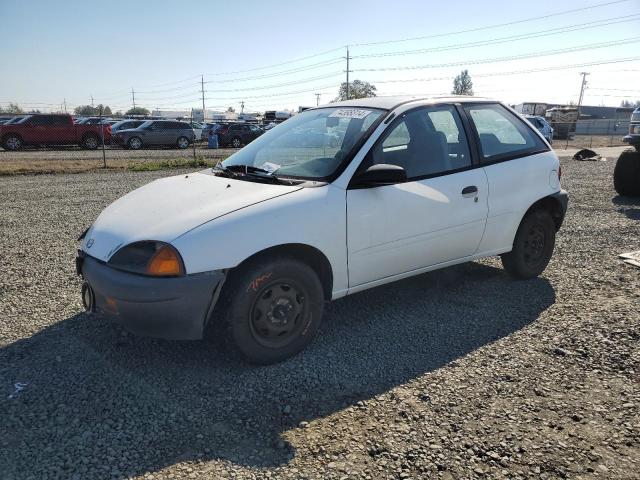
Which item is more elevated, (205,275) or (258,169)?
(258,169)

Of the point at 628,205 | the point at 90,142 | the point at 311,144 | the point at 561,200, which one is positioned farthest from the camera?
the point at 90,142

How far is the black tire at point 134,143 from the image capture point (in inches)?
1032

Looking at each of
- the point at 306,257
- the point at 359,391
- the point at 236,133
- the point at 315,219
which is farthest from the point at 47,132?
the point at 359,391

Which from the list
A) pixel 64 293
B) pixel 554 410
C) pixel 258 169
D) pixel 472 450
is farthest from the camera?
pixel 64 293

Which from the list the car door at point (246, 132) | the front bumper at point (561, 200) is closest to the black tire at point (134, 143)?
the car door at point (246, 132)

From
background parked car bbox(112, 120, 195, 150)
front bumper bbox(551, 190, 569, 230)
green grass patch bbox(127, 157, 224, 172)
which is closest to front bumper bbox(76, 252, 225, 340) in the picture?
front bumper bbox(551, 190, 569, 230)

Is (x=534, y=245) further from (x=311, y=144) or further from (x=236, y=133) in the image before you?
(x=236, y=133)

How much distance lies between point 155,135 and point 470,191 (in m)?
25.1

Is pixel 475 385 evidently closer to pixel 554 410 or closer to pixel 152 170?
pixel 554 410

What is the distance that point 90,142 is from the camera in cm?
2447

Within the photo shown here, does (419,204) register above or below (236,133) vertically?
below

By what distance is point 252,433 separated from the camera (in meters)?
2.67

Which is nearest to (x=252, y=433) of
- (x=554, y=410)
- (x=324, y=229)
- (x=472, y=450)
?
(x=472, y=450)

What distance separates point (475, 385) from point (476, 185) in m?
1.74
